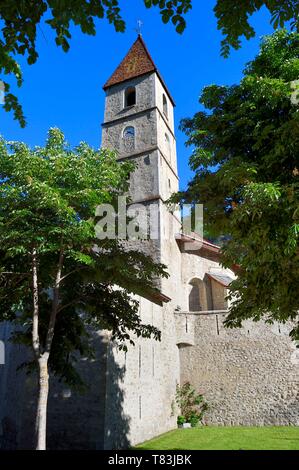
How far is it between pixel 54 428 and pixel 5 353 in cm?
626

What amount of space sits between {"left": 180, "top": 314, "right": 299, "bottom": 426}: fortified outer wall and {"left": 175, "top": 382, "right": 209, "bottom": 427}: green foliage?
11.5 inches

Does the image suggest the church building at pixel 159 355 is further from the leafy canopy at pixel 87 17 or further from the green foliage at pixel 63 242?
the leafy canopy at pixel 87 17

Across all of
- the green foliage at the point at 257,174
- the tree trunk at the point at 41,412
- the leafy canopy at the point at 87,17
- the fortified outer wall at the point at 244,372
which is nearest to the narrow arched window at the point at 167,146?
the fortified outer wall at the point at 244,372

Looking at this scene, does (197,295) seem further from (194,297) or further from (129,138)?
(129,138)

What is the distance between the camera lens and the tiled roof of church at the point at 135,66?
25766 millimetres

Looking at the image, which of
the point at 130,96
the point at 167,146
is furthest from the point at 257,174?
the point at 130,96

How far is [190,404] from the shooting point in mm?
18188

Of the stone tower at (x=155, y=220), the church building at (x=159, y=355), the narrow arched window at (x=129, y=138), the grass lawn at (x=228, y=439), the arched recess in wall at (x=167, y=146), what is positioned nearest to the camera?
the church building at (x=159, y=355)

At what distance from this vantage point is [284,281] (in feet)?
20.3

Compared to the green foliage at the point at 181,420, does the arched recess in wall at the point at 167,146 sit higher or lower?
higher

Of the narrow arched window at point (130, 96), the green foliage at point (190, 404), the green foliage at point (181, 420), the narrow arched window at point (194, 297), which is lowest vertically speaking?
the green foliage at point (181, 420)

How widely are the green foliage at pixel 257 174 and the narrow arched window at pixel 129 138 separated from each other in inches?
642

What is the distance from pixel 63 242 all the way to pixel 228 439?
1000 cm
